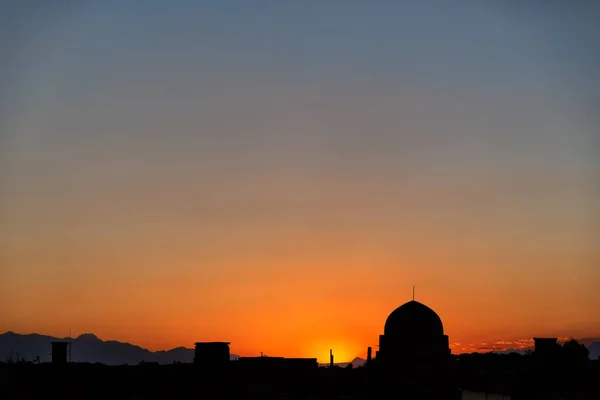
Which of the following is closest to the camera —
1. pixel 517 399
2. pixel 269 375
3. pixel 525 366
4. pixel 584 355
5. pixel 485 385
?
pixel 269 375

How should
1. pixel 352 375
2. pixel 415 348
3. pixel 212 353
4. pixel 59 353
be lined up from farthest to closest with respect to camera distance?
pixel 415 348 < pixel 352 375 < pixel 212 353 < pixel 59 353

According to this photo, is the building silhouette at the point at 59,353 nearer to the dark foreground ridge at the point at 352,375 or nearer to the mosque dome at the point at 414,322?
the dark foreground ridge at the point at 352,375

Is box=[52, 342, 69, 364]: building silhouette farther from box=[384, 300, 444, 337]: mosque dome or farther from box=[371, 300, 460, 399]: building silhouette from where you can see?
box=[384, 300, 444, 337]: mosque dome

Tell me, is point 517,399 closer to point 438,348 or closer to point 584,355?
point 438,348

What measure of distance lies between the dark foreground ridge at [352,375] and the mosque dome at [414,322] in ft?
0.34

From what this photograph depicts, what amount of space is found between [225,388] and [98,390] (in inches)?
376

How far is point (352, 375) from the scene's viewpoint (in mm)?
88562

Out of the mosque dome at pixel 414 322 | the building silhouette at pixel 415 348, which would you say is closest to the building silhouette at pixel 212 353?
the building silhouette at pixel 415 348

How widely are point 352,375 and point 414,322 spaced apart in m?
19.3

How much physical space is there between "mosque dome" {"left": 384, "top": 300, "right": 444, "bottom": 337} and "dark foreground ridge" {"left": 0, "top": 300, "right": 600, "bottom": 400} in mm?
105

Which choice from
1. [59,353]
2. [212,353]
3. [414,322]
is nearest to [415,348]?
[414,322]

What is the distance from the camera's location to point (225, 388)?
7075 cm

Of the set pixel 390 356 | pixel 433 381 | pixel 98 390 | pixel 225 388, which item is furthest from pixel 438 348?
pixel 98 390

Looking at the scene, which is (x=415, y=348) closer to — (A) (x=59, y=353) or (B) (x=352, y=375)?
(B) (x=352, y=375)
